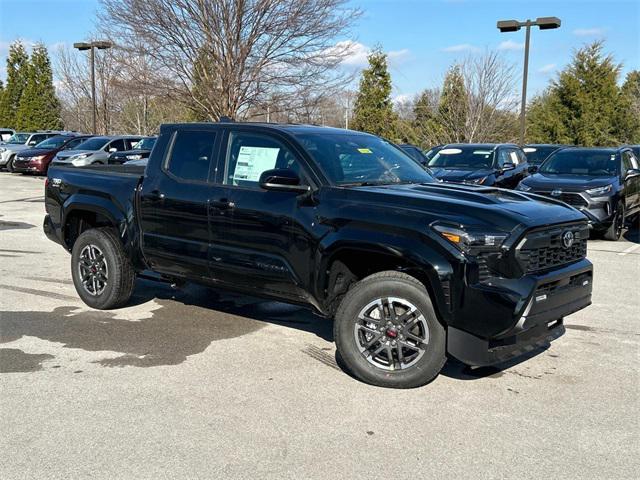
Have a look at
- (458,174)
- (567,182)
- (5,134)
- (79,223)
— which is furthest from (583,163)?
(5,134)

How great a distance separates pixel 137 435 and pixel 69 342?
6.72 feet

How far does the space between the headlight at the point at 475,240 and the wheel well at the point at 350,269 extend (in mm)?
475

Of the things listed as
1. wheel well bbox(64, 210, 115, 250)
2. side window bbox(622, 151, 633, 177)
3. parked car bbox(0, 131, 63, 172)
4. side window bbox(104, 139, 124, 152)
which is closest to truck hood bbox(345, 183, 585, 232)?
wheel well bbox(64, 210, 115, 250)

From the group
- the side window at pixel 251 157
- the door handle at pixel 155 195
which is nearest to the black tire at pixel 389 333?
the side window at pixel 251 157

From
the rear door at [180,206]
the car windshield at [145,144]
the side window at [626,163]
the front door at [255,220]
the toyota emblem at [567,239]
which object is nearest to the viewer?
the toyota emblem at [567,239]

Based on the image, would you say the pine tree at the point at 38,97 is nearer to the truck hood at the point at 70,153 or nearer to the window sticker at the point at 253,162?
the truck hood at the point at 70,153

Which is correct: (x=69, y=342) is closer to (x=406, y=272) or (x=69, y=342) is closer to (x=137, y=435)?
(x=137, y=435)

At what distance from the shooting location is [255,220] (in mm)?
5098

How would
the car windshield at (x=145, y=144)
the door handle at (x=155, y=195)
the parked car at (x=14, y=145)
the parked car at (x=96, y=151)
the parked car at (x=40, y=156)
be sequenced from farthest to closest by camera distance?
1. the parked car at (x=14, y=145)
2. the parked car at (x=40, y=156)
3. the car windshield at (x=145, y=144)
4. the parked car at (x=96, y=151)
5. the door handle at (x=155, y=195)

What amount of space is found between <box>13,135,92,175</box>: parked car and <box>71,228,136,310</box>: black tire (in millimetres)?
19595

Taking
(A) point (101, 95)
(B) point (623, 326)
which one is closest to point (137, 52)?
(A) point (101, 95)

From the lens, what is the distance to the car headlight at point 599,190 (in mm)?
11219

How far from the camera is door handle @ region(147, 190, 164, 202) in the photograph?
5762 millimetres

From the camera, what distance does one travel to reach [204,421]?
3.86 m
